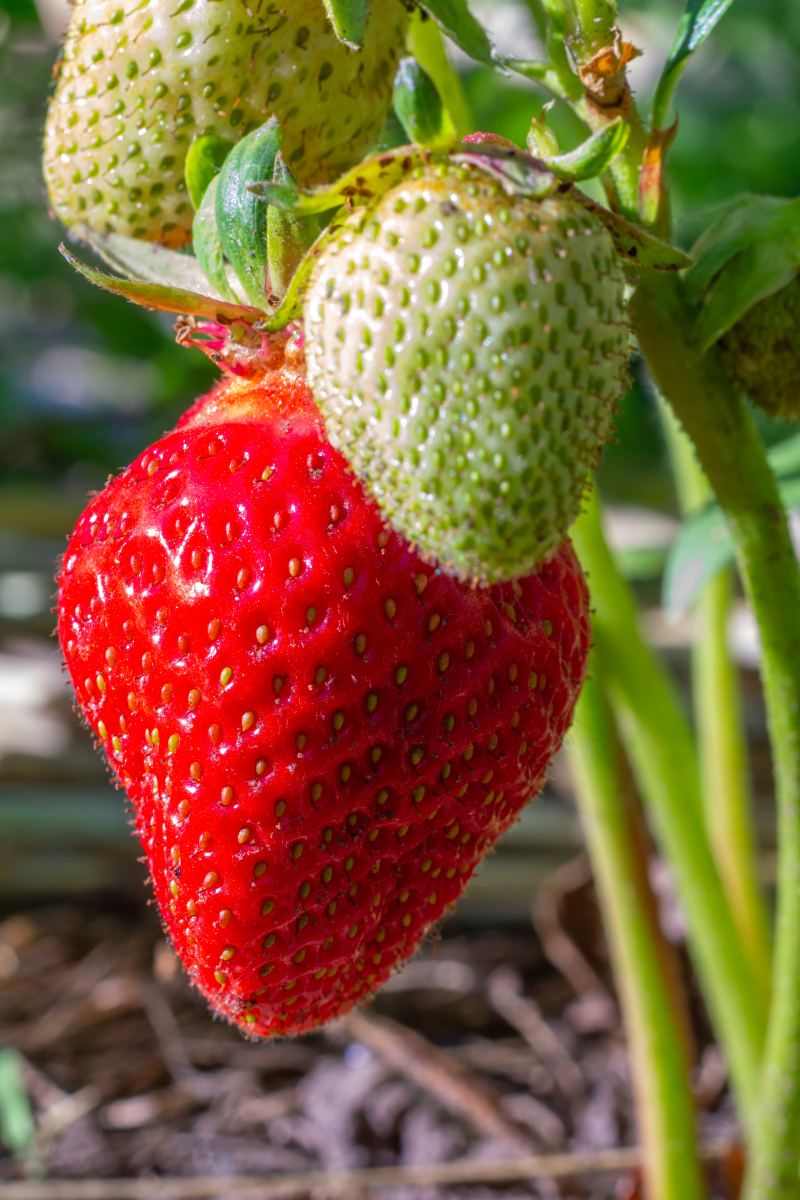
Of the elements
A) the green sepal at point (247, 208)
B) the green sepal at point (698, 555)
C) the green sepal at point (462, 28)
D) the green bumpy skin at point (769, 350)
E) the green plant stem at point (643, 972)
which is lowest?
the green plant stem at point (643, 972)

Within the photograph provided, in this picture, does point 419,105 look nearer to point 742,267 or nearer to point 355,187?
point 355,187

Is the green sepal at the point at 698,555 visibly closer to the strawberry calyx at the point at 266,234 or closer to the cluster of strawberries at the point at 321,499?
the cluster of strawberries at the point at 321,499

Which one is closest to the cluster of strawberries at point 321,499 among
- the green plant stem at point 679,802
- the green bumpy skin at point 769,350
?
the green bumpy skin at point 769,350

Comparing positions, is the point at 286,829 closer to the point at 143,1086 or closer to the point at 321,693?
the point at 321,693

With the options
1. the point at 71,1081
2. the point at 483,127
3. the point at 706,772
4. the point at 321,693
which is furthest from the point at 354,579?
the point at 483,127

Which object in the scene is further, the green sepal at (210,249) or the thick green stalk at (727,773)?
the thick green stalk at (727,773)

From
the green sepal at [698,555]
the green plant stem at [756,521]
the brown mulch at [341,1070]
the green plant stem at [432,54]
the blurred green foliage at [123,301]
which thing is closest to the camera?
the green plant stem at [756,521]
